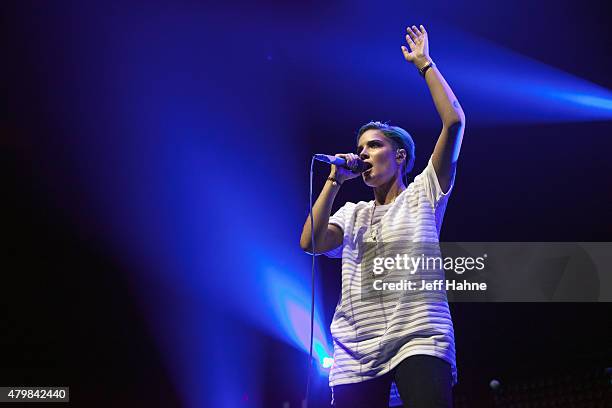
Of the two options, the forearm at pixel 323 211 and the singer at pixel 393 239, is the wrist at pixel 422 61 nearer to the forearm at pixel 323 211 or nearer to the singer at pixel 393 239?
the singer at pixel 393 239

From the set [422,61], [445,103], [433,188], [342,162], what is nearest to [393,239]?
[433,188]

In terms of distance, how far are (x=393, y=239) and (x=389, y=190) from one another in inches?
9.7

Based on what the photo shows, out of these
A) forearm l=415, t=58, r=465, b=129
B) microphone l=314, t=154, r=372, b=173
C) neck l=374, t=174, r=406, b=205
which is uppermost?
forearm l=415, t=58, r=465, b=129

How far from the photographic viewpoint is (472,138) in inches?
141

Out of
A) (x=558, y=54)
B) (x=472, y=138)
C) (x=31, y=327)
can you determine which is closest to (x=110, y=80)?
(x=31, y=327)

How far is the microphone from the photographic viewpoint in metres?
1.88

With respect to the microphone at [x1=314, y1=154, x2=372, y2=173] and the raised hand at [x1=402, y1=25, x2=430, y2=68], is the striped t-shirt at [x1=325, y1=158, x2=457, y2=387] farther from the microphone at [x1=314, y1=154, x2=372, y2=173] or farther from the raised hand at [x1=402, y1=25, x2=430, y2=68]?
the raised hand at [x1=402, y1=25, x2=430, y2=68]

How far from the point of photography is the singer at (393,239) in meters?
1.55

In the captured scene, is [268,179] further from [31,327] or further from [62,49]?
[31,327]

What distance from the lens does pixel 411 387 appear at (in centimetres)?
150

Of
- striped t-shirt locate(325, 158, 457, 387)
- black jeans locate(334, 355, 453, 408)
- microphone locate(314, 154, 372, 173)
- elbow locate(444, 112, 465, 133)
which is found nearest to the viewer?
black jeans locate(334, 355, 453, 408)

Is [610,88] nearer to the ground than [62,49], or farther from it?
nearer to the ground

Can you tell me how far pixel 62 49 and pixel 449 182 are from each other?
2592mm

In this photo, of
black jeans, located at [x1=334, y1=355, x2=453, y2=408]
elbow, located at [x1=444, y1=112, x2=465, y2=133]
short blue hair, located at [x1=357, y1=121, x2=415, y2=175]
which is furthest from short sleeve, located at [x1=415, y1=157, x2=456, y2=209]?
black jeans, located at [x1=334, y1=355, x2=453, y2=408]
